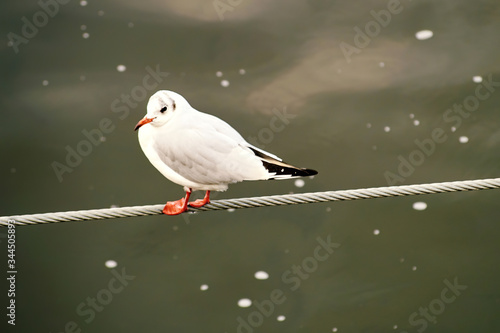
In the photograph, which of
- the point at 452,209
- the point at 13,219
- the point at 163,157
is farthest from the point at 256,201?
the point at 452,209

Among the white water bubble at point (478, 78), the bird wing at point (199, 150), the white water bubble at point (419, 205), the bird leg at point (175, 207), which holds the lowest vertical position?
the bird leg at point (175, 207)

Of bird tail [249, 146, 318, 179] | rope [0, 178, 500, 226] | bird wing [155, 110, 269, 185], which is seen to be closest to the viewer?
rope [0, 178, 500, 226]

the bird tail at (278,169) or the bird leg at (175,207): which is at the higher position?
the bird tail at (278,169)

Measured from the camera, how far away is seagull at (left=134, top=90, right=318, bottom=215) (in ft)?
6.61

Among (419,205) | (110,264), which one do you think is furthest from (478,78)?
(110,264)

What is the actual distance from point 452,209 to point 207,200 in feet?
9.13

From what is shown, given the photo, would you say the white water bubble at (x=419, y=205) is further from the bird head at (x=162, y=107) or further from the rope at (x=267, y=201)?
the bird head at (x=162, y=107)

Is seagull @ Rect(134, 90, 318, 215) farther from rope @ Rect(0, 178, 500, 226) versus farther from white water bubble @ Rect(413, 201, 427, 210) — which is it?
white water bubble @ Rect(413, 201, 427, 210)

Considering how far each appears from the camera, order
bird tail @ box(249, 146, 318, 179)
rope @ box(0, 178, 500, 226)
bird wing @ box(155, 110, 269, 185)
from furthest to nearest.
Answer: bird wing @ box(155, 110, 269, 185) < bird tail @ box(249, 146, 318, 179) < rope @ box(0, 178, 500, 226)

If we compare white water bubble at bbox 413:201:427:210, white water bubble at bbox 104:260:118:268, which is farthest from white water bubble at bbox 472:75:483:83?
white water bubble at bbox 104:260:118:268

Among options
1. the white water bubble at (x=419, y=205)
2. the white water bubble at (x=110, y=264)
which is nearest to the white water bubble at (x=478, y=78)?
the white water bubble at (x=419, y=205)

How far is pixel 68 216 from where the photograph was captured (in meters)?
1.83

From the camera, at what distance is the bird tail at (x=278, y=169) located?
1.92 meters

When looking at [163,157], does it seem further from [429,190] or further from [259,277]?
[259,277]
